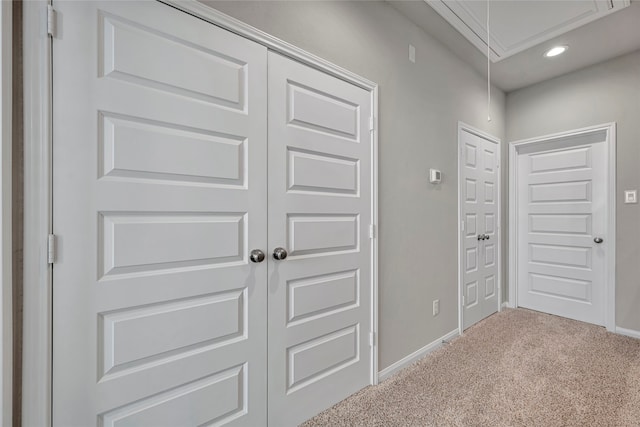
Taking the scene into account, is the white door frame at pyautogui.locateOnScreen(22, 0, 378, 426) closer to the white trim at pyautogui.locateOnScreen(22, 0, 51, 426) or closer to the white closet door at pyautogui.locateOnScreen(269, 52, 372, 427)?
the white trim at pyautogui.locateOnScreen(22, 0, 51, 426)

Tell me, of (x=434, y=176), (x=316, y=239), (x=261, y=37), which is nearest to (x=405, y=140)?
(x=434, y=176)

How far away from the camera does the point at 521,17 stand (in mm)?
2193

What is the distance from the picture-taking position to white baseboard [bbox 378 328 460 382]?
79.7 inches

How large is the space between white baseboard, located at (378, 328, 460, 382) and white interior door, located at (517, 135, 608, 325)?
1.54 m

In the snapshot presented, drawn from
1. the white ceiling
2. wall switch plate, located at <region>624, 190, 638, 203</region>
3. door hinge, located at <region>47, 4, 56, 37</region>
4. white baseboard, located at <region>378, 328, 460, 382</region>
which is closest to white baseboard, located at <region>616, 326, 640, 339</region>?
wall switch plate, located at <region>624, 190, 638, 203</region>

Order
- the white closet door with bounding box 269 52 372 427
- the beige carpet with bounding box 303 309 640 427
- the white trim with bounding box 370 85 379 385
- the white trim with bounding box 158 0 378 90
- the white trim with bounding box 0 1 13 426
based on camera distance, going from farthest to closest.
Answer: the white trim with bounding box 370 85 379 385 → the beige carpet with bounding box 303 309 640 427 → the white closet door with bounding box 269 52 372 427 → the white trim with bounding box 158 0 378 90 → the white trim with bounding box 0 1 13 426

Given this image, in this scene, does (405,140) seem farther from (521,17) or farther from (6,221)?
(6,221)

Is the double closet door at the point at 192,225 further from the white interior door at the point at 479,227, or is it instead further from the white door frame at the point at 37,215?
the white interior door at the point at 479,227

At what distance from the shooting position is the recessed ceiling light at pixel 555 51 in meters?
2.61

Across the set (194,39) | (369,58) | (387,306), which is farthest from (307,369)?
(369,58)

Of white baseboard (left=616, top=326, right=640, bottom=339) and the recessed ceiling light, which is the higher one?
the recessed ceiling light

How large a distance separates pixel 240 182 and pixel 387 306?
1392 mm

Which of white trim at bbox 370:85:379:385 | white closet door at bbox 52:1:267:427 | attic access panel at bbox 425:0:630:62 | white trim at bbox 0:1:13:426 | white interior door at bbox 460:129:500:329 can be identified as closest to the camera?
white trim at bbox 0:1:13:426

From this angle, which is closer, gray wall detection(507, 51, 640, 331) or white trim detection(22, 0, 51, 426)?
white trim detection(22, 0, 51, 426)
